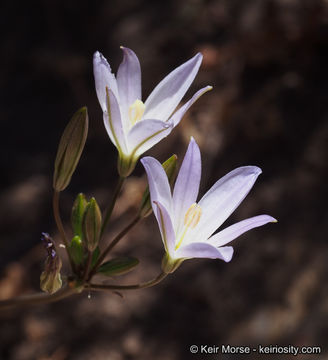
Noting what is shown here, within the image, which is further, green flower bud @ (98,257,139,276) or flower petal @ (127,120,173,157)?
green flower bud @ (98,257,139,276)

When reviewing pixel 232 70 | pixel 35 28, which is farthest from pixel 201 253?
pixel 35 28

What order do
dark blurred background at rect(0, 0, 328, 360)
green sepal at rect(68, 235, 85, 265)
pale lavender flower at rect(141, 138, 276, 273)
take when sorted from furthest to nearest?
dark blurred background at rect(0, 0, 328, 360), green sepal at rect(68, 235, 85, 265), pale lavender flower at rect(141, 138, 276, 273)

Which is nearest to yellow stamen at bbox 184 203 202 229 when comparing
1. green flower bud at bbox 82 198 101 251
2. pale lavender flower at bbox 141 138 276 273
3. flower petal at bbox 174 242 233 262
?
pale lavender flower at bbox 141 138 276 273

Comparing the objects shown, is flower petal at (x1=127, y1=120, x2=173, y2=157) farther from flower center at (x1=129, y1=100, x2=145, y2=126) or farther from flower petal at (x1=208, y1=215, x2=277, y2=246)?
flower petal at (x1=208, y1=215, x2=277, y2=246)

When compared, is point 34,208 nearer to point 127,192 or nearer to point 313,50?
point 127,192

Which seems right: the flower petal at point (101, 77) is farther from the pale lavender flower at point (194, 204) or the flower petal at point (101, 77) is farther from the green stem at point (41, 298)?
the green stem at point (41, 298)

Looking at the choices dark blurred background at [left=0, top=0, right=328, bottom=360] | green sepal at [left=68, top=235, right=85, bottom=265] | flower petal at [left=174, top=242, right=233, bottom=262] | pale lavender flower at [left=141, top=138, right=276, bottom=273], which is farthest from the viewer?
dark blurred background at [left=0, top=0, right=328, bottom=360]

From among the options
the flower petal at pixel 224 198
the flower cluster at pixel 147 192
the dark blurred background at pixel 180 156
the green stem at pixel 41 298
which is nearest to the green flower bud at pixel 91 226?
the flower cluster at pixel 147 192
